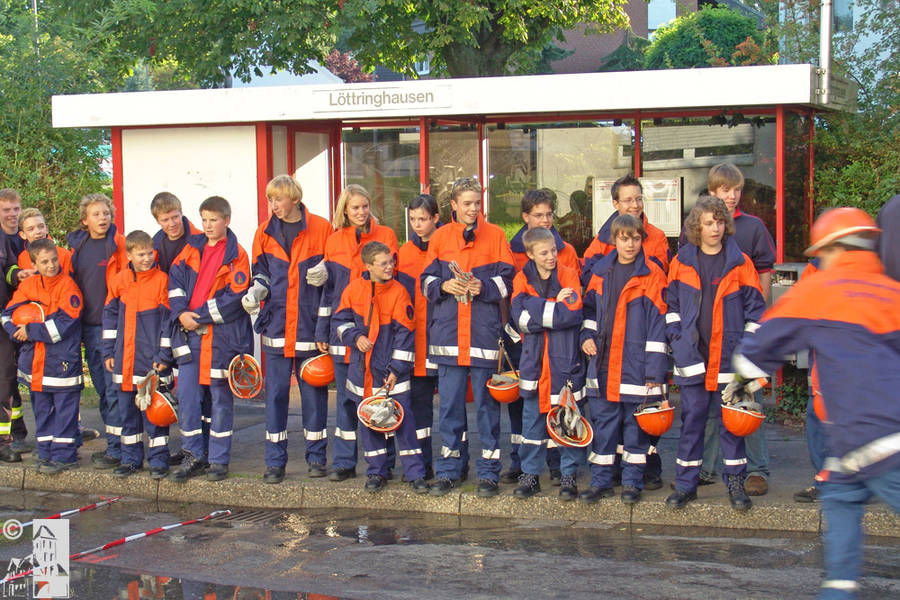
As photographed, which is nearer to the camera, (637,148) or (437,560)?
(437,560)

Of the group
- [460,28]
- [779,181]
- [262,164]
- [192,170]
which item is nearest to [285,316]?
[262,164]

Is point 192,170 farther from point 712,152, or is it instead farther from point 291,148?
point 712,152

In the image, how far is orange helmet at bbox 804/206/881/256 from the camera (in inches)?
172

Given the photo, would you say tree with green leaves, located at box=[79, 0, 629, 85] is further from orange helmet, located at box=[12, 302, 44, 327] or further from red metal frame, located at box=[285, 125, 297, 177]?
orange helmet, located at box=[12, 302, 44, 327]

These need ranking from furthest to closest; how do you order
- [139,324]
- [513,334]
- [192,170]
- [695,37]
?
[695,37] < [192,170] < [139,324] < [513,334]

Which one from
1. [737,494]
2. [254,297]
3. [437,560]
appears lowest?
[437,560]

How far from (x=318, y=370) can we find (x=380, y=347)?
0.51 meters

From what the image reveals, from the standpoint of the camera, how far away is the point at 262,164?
10.1 metres

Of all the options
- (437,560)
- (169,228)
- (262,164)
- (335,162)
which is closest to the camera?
(437,560)

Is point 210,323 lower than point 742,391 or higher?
higher

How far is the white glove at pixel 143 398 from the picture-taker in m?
7.28

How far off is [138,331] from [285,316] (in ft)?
3.39

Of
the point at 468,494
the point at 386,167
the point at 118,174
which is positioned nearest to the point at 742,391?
the point at 468,494

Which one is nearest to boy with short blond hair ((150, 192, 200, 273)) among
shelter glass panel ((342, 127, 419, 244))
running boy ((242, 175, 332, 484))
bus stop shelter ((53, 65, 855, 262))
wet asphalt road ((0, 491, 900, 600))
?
running boy ((242, 175, 332, 484))
